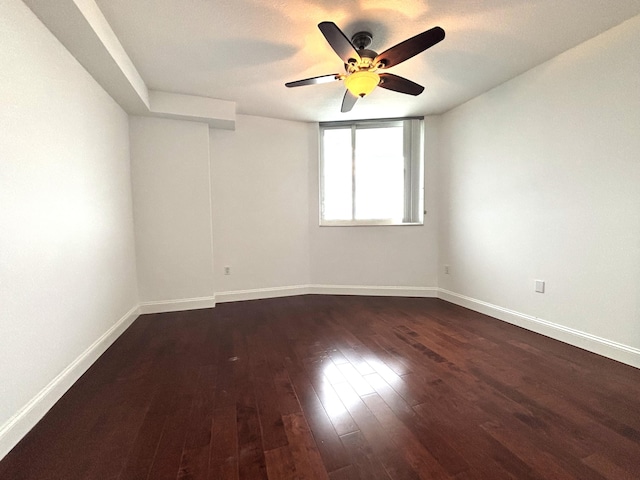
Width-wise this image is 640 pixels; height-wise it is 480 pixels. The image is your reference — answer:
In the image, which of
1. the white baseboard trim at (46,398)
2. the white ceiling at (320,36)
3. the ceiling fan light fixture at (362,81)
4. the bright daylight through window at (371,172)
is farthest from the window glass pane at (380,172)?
the white baseboard trim at (46,398)

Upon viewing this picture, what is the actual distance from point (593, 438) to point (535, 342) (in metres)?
1.24

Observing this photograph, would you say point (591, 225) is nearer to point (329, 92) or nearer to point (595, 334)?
point (595, 334)

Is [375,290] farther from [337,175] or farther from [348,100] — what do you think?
[348,100]

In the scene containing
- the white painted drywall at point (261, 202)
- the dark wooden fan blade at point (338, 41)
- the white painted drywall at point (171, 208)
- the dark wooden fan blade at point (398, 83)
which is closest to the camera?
the dark wooden fan blade at point (338, 41)

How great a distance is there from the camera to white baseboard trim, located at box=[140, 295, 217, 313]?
3328mm

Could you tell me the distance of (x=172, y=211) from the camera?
3367 millimetres

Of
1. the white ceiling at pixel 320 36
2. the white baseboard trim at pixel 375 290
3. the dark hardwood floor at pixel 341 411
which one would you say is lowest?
the dark hardwood floor at pixel 341 411

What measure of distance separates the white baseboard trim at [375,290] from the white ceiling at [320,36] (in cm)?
250

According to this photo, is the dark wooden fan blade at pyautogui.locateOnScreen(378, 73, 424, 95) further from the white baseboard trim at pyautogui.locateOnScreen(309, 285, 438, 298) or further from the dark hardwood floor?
the white baseboard trim at pyautogui.locateOnScreen(309, 285, 438, 298)

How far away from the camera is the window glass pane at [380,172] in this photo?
4023mm

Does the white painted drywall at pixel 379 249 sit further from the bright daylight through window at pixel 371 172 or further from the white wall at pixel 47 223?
the white wall at pixel 47 223

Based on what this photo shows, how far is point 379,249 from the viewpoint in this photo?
4039 millimetres

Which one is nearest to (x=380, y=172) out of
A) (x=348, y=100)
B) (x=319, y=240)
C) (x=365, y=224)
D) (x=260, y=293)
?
(x=365, y=224)

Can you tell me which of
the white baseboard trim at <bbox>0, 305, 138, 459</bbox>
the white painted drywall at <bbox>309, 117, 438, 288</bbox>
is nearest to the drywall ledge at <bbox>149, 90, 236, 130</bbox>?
the white painted drywall at <bbox>309, 117, 438, 288</bbox>
